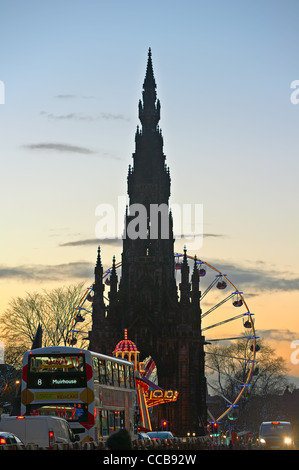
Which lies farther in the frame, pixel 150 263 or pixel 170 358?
pixel 150 263

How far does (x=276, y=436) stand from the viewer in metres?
50.1

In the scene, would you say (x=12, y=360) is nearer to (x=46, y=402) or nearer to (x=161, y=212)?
(x=161, y=212)

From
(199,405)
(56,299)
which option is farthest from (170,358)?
(56,299)

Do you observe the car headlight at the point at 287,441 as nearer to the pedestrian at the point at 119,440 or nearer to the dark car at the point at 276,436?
the dark car at the point at 276,436

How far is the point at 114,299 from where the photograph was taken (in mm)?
124312

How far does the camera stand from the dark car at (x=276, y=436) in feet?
163

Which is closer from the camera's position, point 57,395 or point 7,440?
point 7,440

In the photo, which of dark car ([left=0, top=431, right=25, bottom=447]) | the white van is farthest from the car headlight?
dark car ([left=0, top=431, right=25, bottom=447])

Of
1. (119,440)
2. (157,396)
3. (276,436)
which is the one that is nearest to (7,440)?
(119,440)

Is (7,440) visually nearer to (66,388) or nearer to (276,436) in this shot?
(66,388)

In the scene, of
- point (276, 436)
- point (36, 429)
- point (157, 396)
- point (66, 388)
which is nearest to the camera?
point (36, 429)

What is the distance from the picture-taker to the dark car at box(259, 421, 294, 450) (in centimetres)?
4959

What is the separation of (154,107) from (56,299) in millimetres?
35899
